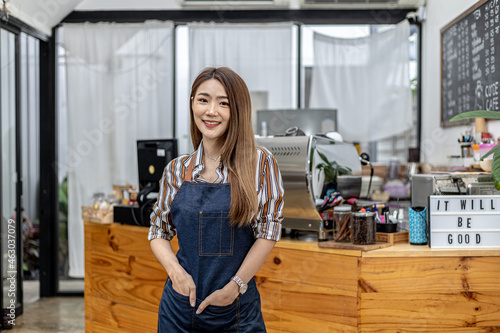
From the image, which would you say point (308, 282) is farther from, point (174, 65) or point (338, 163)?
point (174, 65)

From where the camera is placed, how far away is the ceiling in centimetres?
396

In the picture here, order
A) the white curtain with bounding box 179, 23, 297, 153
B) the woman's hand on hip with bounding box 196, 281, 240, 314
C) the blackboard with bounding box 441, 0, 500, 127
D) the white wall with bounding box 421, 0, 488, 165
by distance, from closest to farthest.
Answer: the woman's hand on hip with bounding box 196, 281, 240, 314 → the blackboard with bounding box 441, 0, 500, 127 → the white wall with bounding box 421, 0, 488, 165 → the white curtain with bounding box 179, 23, 297, 153

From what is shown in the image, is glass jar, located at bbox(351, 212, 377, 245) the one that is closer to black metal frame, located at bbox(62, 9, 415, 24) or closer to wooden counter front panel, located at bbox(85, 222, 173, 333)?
wooden counter front panel, located at bbox(85, 222, 173, 333)

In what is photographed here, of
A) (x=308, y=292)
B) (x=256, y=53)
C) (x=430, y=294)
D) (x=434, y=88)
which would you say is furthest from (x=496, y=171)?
(x=256, y=53)

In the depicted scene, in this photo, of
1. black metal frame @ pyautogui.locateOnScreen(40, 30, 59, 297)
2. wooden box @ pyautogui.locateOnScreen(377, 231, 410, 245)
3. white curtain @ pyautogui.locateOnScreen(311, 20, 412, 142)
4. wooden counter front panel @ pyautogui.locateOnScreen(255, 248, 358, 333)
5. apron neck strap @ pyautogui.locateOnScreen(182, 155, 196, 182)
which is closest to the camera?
apron neck strap @ pyautogui.locateOnScreen(182, 155, 196, 182)

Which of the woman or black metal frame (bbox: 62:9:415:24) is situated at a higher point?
black metal frame (bbox: 62:9:415:24)

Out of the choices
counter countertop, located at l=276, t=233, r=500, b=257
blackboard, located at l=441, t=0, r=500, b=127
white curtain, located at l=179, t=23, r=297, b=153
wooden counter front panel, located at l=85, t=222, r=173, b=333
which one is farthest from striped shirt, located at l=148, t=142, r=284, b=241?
white curtain, located at l=179, t=23, r=297, b=153

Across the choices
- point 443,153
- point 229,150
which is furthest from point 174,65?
point 229,150

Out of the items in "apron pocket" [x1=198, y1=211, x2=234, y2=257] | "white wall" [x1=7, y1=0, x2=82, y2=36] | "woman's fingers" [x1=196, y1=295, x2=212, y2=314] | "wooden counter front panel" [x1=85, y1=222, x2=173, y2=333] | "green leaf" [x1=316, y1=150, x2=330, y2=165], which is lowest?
"wooden counter front panel" [x1=85, y1=222, x2=173, y2=333]

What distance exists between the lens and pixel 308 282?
216cm

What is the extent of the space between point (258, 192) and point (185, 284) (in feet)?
1.08

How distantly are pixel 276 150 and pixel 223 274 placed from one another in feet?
3.29

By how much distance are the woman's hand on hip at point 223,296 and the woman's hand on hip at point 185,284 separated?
4 cm

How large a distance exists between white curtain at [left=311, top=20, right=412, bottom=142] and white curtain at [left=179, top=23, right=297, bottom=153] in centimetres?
27
